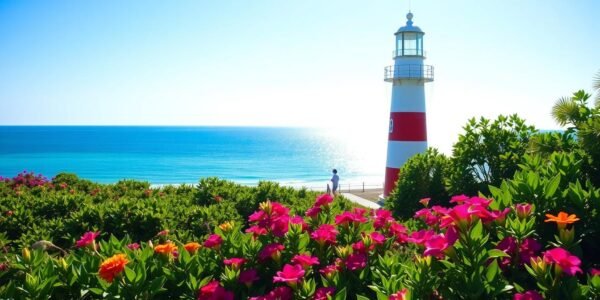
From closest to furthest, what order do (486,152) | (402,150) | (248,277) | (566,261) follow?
(566,261) → (248,277) → (486,152) → (402,150)

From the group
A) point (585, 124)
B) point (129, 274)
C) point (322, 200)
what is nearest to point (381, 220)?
point (322, 200)

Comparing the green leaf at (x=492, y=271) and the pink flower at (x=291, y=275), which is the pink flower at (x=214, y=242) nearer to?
the pink flower at (x=291, y=275)

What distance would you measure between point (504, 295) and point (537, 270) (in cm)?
32

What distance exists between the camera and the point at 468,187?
9.80 m

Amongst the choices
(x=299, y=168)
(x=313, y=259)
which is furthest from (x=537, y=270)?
(x=299, y=168)

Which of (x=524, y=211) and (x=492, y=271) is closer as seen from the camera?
(x=492, y=271)

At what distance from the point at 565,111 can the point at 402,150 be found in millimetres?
13542

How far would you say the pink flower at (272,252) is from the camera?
3256 millimetres

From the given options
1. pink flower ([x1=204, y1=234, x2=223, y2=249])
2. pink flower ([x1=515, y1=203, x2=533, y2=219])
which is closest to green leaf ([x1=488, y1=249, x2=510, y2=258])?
pink flower ([x1=515, y1=203, x2=533, y2=219])

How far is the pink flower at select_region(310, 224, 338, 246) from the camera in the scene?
11.3 ft

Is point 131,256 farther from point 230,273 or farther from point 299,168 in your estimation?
point 299,168

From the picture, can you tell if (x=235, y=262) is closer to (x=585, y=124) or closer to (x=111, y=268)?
(x=111, y=268)

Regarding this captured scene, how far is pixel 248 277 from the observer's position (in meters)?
3.07

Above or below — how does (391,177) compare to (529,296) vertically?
below
